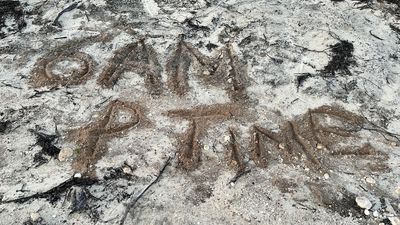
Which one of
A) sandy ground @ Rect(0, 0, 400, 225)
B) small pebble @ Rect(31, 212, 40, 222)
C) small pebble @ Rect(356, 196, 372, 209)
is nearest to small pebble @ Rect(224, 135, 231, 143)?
sandy ground @ Rect(0, 0, 400, 225)

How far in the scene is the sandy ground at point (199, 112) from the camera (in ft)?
11.7

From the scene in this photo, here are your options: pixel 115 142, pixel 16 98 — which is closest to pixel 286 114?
pixel 115 142

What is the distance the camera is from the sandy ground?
356 centimetres

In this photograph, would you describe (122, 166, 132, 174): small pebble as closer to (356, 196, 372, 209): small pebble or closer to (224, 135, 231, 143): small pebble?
(224, 135, 231, 143): small pebble

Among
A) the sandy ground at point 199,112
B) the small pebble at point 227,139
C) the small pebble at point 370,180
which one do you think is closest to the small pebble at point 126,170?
the sandy ground at point 199,112

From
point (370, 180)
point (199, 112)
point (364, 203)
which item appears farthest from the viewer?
point (199, 112)

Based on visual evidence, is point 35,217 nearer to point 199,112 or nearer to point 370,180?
point 199,112

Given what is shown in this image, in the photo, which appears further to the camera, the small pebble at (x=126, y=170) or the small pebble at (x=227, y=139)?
the small pebble at (x=227, y=139)

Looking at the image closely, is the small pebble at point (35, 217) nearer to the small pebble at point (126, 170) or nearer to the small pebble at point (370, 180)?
the small pebble at point (126, 170)

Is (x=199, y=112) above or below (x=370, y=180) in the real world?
above

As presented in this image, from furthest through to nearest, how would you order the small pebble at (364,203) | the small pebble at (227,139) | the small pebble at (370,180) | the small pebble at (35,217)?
the small pebble at (227,139)
the small pebble at (370,180)
the small pebble at (364,203)
the small pebble at (35,217)

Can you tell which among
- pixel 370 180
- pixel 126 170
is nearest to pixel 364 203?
pixel 370 180

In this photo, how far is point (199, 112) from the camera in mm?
4285

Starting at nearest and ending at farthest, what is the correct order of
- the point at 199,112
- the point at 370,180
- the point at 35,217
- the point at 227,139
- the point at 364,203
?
the point at 35,217
the point at 364,203
the point at 370,180
the point at 227,139
the point at 199,112
